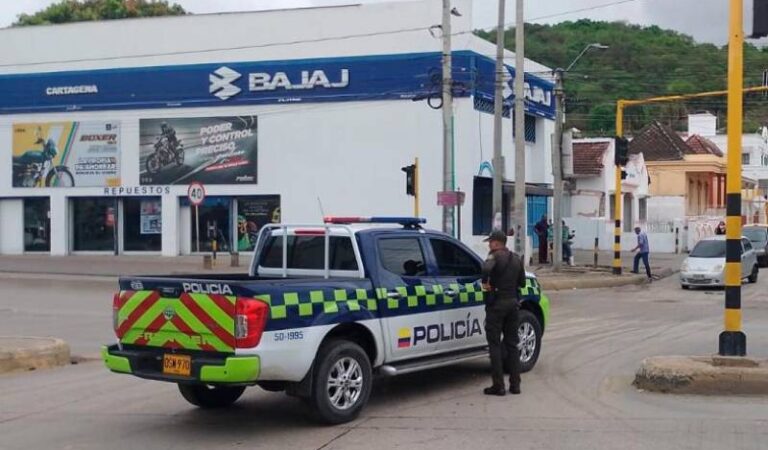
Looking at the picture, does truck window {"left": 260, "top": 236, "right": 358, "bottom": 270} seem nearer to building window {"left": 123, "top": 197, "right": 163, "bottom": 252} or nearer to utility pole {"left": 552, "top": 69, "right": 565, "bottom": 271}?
utility pole {"left": 552, "top": 69, "right": 565, "bottom": 271}

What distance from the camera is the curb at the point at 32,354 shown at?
12828mm

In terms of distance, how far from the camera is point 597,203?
48.1 metres

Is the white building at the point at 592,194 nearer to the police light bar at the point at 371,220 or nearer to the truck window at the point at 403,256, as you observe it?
the police light bar at the point at 371,220

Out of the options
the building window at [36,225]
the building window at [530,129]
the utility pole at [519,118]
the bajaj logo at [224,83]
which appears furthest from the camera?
the building window at [530,129]

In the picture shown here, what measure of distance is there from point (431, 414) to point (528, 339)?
2.58 meters

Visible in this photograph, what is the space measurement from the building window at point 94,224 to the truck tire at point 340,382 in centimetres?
3133

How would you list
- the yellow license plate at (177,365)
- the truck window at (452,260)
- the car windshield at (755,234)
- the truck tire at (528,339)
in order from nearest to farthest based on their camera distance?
the yellow license plate at (177,365), the truck window at (452,260), the truck tire at (528,339), the car windshield at (755,234)

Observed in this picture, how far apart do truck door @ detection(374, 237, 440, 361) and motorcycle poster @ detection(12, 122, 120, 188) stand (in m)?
30.1

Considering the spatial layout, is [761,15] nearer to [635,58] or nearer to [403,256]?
[403,256]

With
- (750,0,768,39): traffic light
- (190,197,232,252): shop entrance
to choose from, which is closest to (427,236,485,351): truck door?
(750,0,768,39): traffic light

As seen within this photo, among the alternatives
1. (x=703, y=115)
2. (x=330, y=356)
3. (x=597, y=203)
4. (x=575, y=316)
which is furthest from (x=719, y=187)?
(x=330, y=356)

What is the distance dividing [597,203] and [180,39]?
21.9m

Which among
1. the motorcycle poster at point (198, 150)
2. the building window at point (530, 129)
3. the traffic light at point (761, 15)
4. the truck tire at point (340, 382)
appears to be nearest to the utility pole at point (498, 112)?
the motorcycle poster at point (198, 150)

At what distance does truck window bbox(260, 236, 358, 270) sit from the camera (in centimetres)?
1014
